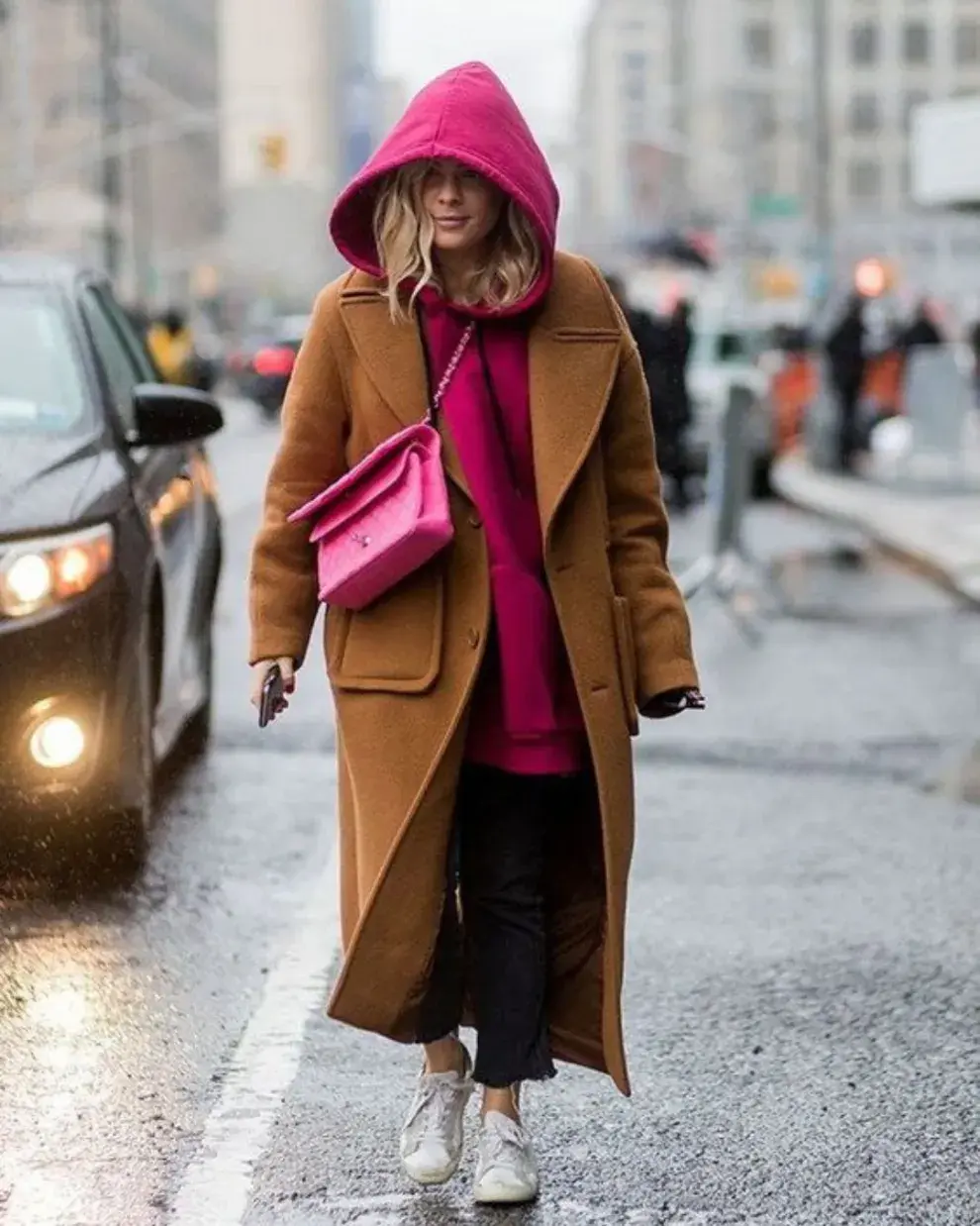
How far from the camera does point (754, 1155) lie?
15.5 ft

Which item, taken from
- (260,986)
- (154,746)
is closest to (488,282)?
(260,986)

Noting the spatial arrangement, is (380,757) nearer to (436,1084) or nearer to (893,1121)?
(436,1084)

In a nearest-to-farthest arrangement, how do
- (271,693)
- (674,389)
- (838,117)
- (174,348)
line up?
(271,693)
(674,389)
(174,348)
(838,117)

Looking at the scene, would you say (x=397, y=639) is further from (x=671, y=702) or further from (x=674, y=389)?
(x=674, y=389)

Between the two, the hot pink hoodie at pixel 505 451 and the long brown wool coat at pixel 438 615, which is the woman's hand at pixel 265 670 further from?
the hot pink hoodie at pixel 505 451

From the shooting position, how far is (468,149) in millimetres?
4188

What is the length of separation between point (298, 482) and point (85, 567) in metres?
2.42

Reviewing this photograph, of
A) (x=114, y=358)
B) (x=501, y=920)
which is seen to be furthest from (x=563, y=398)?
(x=114, y=358)

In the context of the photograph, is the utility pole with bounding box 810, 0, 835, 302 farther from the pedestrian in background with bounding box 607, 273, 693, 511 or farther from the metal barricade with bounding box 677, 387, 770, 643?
the metal barricade with bounding box 677, 387, 770, 643

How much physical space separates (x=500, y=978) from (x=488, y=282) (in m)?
1.09

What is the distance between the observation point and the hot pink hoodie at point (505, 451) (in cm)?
426

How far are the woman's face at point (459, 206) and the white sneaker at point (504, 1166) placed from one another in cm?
139

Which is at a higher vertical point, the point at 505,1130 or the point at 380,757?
the point at 380,757

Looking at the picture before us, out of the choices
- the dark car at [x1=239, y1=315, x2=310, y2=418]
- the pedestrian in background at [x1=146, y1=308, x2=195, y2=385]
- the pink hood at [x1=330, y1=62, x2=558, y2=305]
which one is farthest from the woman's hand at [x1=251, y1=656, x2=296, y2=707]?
the dark car at [x1=239, y1=315, x2=310, y2=418]
